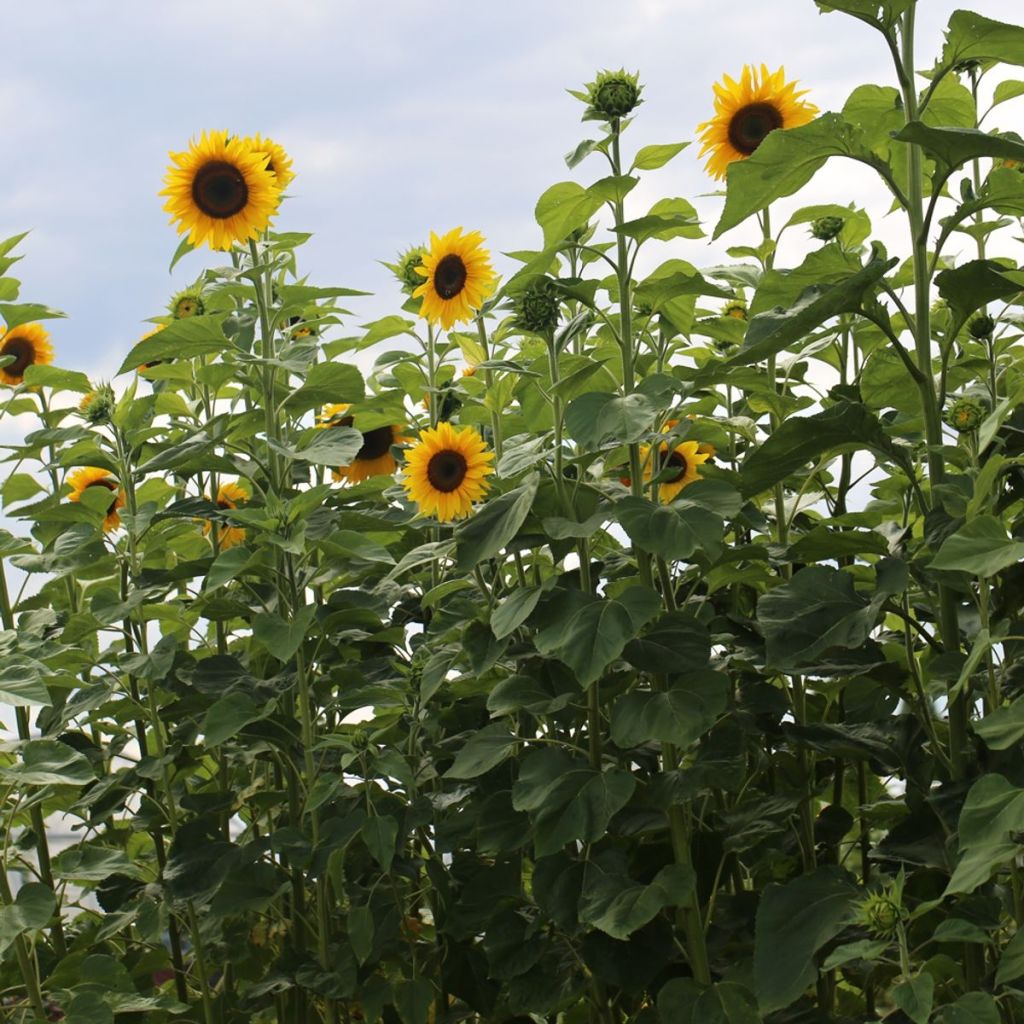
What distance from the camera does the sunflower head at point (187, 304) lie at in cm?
286

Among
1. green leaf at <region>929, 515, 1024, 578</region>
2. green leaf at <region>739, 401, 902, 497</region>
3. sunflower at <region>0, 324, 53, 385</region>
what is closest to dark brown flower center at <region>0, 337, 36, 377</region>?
sunflower at <region>0, 324, 53, 385</region>

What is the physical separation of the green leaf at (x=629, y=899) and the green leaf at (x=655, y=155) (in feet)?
3.42

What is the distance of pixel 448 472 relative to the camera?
90.0 inches

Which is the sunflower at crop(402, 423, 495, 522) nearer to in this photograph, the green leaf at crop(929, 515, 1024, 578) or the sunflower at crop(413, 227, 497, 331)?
the sunflower at crop(413, 227, 497, 331)

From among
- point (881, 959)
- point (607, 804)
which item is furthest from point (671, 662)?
point (881, 959)

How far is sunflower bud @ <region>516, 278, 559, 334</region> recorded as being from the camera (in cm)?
209

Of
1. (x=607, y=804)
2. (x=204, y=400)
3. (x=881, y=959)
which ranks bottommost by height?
(x=881, y=959)

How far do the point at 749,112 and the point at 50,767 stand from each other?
1565 mm

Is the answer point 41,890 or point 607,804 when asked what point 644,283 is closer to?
point 607,804

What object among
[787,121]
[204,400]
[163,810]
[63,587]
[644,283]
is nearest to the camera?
[644,283]

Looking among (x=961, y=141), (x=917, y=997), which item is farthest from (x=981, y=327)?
(x=917, y=997)

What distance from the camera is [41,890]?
2.21 m

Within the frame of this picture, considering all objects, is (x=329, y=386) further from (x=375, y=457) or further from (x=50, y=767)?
(x=50, y=767)

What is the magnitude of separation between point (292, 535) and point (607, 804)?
0.68 m
